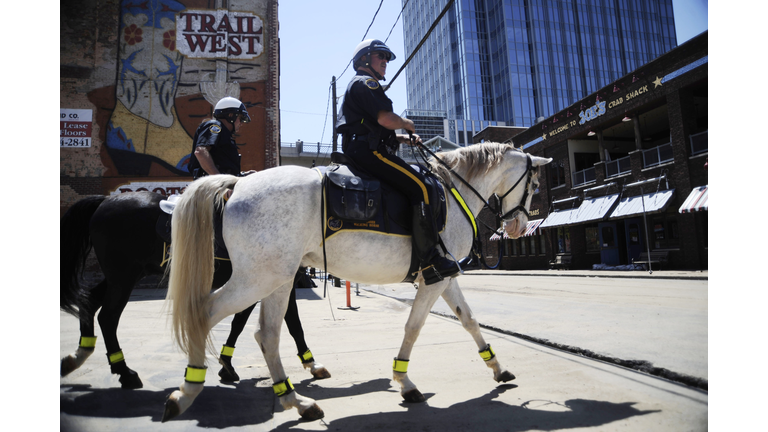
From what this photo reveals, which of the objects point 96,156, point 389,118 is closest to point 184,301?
point 389,118

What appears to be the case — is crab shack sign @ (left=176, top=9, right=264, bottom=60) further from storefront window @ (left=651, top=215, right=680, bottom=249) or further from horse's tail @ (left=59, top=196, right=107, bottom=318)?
storefront window @ (left=651, top=215, right=680, bottom=249)

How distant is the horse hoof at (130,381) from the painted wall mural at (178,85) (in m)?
12.9

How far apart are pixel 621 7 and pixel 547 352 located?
→ 1039cm

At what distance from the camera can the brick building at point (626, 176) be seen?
663 inches

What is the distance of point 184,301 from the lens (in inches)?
105

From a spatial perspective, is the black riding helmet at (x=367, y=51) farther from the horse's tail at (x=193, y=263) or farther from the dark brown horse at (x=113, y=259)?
the dark brown horse at (x=113, y=259)

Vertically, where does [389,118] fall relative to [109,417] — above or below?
above

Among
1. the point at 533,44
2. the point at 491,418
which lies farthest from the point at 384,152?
the point at 533,44

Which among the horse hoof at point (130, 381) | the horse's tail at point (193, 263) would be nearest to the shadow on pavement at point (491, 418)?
the horse's tail at point (193, 263)

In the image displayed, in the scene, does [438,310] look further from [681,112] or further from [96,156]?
[681,112]

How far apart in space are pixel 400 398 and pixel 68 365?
274cm

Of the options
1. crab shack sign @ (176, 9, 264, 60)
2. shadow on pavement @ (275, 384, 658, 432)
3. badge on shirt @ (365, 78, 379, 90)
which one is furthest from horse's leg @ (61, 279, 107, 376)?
crab shack sign @ (176, 9, 264, 60)

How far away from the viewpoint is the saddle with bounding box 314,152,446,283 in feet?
9.53

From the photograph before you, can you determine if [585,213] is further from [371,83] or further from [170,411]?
[170,411]
